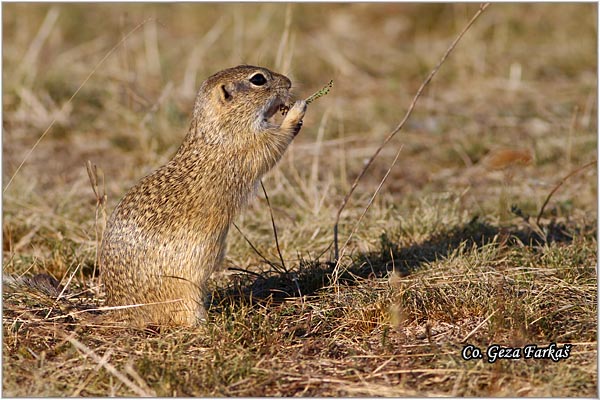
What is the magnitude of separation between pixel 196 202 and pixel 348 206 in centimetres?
210

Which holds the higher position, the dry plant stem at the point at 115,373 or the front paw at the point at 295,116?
the front paw at the point at 295,116

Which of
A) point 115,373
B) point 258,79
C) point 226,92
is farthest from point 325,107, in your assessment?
point 115,373

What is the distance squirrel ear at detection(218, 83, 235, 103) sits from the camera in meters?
4.52

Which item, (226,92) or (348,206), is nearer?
(226,92)

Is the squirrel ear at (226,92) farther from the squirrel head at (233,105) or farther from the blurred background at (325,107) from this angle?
the blurred background at (325,107)

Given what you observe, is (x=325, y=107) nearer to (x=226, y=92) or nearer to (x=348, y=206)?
(x=348, y=206)

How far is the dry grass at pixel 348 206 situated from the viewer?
3818 mm

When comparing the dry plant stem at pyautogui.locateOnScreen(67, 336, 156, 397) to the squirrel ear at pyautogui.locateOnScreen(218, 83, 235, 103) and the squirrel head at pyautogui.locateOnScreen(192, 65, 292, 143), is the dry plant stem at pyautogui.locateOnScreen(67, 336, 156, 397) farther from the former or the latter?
the squirrel ear at pyautogui.locateOnScreen(218, 83, 235, 103)

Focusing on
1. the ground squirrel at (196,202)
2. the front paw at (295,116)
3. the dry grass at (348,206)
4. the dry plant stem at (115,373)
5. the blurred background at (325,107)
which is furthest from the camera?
the blurred background at (325,107)

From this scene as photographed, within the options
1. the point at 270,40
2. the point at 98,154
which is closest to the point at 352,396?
the point at 98,154

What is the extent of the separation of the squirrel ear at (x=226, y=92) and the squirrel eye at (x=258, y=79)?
0.42ft

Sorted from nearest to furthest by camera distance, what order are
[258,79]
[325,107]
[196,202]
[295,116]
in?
[196,202] → [295,116] → [258,79] → [325,107]

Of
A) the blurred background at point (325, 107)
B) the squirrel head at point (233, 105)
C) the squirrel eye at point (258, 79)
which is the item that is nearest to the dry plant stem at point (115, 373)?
the squirrel head at point (233, 105)

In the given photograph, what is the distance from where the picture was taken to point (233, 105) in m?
4.54
